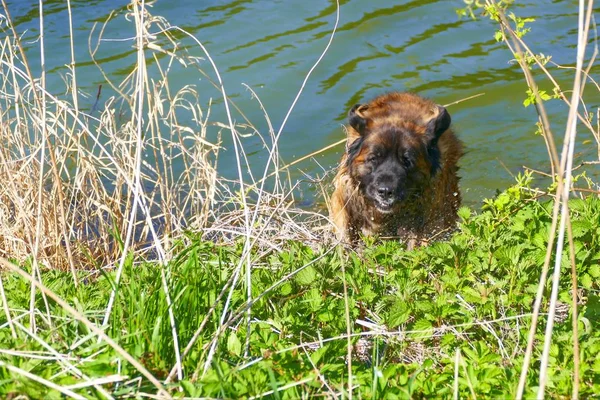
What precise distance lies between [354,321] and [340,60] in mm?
8703

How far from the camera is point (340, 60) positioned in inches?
513

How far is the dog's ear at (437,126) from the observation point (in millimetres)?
7648

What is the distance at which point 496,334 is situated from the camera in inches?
183

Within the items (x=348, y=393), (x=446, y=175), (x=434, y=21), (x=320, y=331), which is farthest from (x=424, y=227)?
(x=434, y=21)

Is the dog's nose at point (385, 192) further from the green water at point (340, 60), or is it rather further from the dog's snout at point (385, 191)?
the green water at point (340, 60)

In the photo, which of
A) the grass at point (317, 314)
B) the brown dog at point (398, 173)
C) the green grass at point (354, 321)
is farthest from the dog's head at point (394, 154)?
the green grass at point (354, 321)

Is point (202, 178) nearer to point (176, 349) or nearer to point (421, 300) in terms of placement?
point (421, 300)

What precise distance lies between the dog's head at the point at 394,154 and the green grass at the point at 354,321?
1.62 m

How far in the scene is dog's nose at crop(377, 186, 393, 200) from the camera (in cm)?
743

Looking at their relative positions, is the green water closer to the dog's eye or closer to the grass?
the dog's eye

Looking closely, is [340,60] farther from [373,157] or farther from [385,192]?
[385,192]

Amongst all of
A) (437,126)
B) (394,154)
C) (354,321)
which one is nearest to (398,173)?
(394,154)

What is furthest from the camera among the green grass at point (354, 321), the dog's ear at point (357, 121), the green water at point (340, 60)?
the green water at point (340, 60)

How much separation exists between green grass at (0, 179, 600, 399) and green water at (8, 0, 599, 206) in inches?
204
